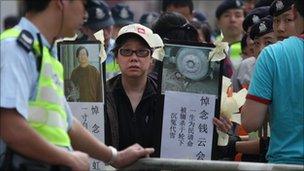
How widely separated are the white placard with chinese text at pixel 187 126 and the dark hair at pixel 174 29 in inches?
37.9

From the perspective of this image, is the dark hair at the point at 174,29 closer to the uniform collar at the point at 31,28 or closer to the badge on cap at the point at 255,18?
the badge on cap at the point at 255,18

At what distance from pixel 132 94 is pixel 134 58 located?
246mm

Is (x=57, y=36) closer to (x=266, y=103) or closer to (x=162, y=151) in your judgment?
(x=266, y=103)

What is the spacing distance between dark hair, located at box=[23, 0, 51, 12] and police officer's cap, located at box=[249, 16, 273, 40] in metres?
3.13

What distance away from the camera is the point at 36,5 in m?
4.18

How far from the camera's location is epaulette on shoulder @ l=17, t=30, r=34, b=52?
4008mm

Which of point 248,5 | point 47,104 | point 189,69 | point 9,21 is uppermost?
point 248,5

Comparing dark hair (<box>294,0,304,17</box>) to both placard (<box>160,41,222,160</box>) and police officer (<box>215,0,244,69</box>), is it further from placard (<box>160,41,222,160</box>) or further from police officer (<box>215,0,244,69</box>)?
police officer (<box>215,0,244,69</box>)

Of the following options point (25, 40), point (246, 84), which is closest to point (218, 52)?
point (25, 40)

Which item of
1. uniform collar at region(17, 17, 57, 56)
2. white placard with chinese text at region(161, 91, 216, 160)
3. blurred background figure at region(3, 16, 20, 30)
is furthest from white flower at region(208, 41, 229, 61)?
blurred background figure at region(3, 16, 20, 30)

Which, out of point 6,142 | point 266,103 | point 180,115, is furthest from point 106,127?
point 6,142

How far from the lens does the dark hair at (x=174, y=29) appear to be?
6.69 metres

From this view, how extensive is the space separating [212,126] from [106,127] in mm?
699

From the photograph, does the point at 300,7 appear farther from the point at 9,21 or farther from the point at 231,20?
the point at 9,21
